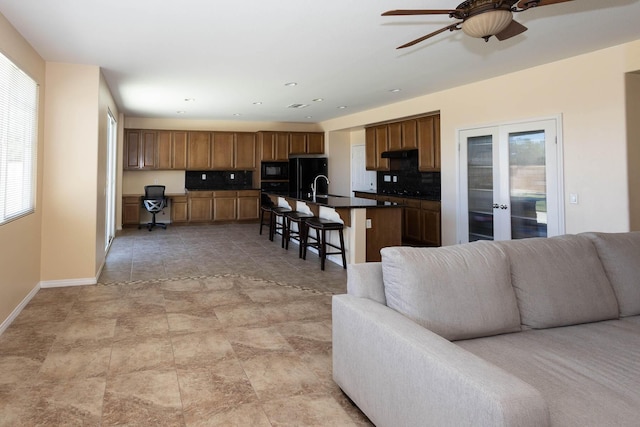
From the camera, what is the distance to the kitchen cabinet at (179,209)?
30.8 feet

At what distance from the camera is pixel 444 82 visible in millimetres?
5656

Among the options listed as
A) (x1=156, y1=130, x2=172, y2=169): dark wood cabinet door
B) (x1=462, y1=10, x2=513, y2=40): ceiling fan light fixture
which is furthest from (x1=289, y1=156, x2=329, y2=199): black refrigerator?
(x1=462, y1=10, x2=513, y2=40): ceiling fan light fixture

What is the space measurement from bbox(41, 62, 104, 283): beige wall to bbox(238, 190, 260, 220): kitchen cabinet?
17.3 ft

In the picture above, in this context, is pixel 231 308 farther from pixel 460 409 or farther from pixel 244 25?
pixel 460 409

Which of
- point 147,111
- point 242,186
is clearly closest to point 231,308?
point 147,111

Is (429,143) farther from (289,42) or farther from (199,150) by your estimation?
(199,150)

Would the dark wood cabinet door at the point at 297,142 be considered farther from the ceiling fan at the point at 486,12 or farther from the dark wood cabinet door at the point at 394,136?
the ceiling fan at the point at 486,12

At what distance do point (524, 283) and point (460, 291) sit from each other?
407mm

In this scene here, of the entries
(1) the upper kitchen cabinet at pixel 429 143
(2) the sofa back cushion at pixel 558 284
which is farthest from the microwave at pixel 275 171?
(2) the sofa back cushion at pixel 558 284

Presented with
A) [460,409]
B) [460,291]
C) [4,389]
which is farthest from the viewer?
[4,389]

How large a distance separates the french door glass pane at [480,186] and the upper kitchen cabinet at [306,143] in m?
4.87

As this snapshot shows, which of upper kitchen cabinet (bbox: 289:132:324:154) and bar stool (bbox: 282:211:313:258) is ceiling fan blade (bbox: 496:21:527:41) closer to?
bar stool (bbox: 282:211:313:258)

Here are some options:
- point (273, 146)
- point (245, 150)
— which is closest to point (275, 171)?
point (273, 146)

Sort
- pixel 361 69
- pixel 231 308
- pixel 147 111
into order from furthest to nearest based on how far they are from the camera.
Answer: pixel 147 111 < pixel 361 69 < pixel 231 308
